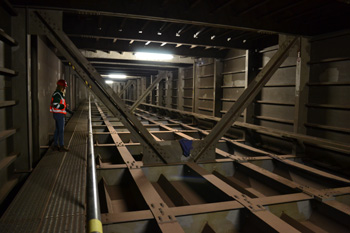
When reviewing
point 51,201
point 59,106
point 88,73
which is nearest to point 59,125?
point 59,106

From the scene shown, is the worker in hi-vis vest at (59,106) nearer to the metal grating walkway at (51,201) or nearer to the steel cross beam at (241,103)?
the metal grating walkway at (51,201)

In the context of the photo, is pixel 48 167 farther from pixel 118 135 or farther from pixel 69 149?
pixel 118 135

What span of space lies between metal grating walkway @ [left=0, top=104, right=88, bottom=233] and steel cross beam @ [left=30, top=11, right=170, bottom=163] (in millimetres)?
1124

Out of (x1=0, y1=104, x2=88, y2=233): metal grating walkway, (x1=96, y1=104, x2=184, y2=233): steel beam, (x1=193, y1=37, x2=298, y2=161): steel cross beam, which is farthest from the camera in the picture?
(x1=193, y1=37, x2=298, y2=161): steel cross beam

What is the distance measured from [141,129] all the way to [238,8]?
3098 millimetres

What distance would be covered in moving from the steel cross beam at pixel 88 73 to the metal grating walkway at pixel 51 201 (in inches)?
44.3

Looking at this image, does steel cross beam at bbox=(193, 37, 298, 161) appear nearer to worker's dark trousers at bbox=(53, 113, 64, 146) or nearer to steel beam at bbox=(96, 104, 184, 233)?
steel beam at bbox=(96, 104, 184, 233)

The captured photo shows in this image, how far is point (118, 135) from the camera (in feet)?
27.0

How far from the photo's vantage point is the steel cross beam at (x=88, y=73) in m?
4.54

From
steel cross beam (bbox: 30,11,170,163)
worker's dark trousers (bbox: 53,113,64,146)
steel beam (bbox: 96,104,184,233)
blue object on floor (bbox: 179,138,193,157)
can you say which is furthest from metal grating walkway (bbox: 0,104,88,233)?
blue object on floor (bbox: 179,138,193,157)

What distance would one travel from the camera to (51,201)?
3.21 m

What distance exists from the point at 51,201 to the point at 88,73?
2.38 meters

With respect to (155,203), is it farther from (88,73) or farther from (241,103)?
(241,103)

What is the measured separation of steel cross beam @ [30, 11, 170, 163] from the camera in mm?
4535
